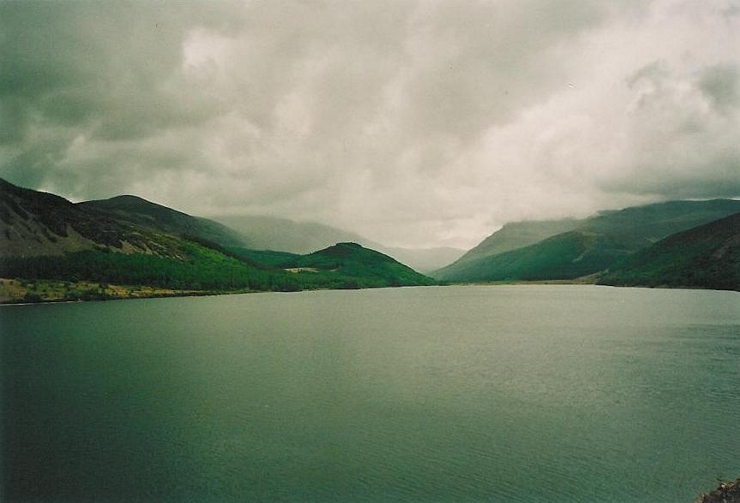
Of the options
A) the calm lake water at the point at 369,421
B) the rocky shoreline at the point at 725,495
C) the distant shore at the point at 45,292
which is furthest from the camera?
the distant shore at the point at 45,292

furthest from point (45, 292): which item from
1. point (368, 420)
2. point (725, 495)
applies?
point (725, 495)

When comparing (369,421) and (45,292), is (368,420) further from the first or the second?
(45,292)

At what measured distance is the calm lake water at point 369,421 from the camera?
87.3 feet

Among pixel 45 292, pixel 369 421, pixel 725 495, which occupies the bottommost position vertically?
pixel 369 421

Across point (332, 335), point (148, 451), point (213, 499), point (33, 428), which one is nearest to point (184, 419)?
point (148, 451)

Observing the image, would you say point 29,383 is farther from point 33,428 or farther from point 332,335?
point 332,335

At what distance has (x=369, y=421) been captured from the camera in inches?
1463

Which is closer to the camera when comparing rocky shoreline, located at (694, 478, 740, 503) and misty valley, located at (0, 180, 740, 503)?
rocky shoreline, located at (694, 478, 740, 503)

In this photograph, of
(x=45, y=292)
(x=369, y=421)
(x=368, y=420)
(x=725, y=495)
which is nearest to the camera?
(x=725, y=495)

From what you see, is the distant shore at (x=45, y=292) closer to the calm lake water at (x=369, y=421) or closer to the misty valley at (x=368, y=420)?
the misty valley at (x=368, y=420)

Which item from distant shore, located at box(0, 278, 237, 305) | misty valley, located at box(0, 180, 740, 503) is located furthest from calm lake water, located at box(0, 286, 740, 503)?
distant shore, located at box(0, 278, 237, 305)

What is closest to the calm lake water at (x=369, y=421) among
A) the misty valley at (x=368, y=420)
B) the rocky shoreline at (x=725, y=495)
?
the misty valley at (x=368, y=420)

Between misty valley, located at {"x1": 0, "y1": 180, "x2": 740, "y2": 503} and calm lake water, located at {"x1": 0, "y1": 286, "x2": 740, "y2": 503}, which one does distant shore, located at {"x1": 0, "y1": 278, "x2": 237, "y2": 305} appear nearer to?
misty valley, located at {"x1": 0, "y1": 180, "x2": 740, "y2": 503}

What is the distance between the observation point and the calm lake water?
2661cm
